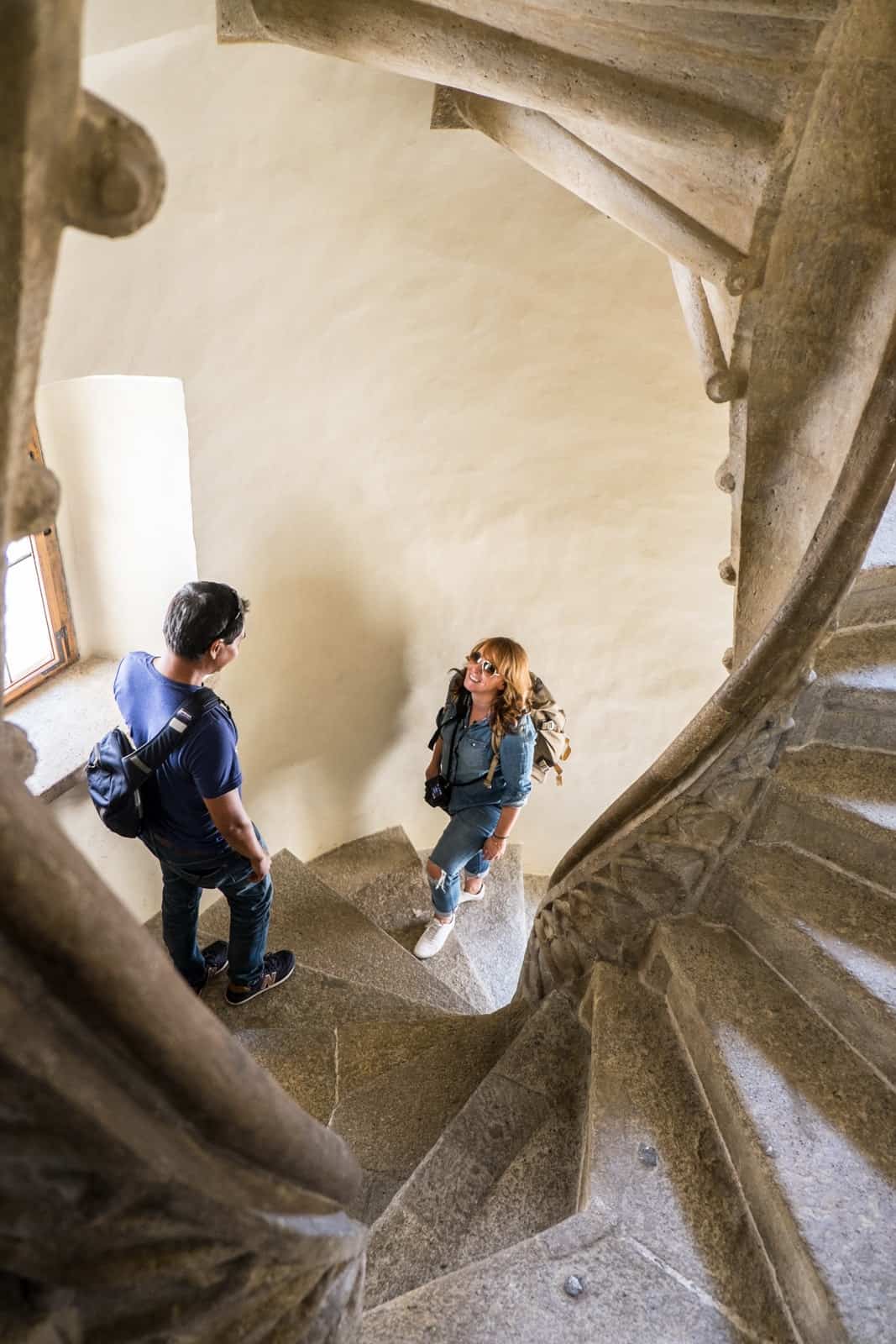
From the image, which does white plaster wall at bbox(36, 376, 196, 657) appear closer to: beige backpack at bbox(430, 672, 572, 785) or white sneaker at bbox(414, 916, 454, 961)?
beige backpack at bbox(430, 672, 572, 785)

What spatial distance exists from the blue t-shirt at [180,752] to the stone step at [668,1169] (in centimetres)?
135

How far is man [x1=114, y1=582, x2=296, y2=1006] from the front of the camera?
2717 millimetres

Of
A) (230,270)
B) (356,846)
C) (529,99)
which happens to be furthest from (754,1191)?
(356,846)

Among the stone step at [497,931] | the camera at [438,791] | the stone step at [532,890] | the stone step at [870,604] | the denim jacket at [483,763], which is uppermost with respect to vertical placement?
the stone step at [870,604]

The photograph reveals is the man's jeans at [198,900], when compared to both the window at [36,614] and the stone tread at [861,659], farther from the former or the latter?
the stone tread at [861,659]

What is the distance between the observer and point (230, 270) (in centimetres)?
343

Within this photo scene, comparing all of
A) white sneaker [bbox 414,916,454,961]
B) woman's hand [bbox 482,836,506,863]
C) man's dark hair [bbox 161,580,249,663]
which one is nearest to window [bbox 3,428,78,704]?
man's dark hair [bbox 161,580,249,663]

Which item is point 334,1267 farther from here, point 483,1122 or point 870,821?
point 870,821

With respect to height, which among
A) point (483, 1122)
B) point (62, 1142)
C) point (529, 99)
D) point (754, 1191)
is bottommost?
point (483, 1122)

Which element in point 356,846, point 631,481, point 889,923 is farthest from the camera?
point 356,846

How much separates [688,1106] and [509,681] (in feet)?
6.53

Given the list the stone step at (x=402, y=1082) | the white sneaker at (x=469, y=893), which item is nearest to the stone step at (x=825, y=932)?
the stone step at (x=402, y=1082)

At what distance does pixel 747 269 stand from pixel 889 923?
6.00 feet

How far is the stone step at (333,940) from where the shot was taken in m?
3.97
